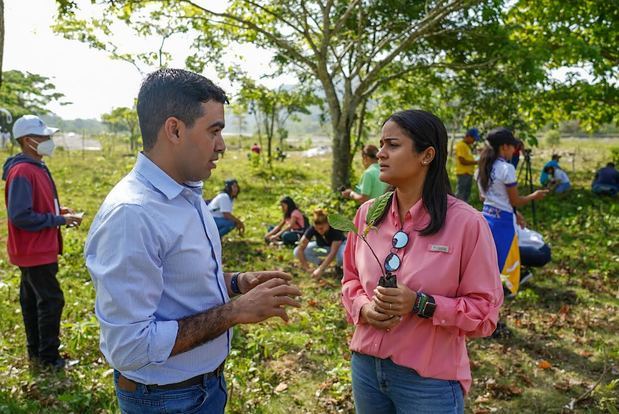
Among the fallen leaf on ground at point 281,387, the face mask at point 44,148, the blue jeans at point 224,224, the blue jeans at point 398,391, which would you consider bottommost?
the fallen leaf on ground at point 281,387

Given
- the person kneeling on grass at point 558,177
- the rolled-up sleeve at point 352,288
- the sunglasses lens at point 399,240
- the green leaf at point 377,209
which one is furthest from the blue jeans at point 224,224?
the person kneeling on grass at point 558,177

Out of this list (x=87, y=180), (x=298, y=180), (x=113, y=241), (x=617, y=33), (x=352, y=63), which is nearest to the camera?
(x=113, y=241)

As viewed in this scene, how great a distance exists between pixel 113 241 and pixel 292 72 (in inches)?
414

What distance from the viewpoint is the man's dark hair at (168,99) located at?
1648mm

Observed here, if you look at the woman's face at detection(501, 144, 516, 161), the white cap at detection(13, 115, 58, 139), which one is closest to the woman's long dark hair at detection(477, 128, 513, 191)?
the woman's face at detection(501, 144, 516, 161)

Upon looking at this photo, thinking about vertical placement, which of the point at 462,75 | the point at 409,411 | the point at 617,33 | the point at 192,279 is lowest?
the point at 409,411

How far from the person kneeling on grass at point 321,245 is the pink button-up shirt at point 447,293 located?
162 inches

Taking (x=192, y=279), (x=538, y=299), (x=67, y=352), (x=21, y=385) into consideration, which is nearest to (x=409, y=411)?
(x=192, y=279)

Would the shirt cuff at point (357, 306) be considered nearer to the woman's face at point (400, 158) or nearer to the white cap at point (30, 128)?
the woman's face at point (400, 158)

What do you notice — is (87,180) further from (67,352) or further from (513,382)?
(513,382)

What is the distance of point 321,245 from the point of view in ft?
22.4

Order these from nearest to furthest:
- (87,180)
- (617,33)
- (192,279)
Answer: (192,279) → (617,33) → (87,180)

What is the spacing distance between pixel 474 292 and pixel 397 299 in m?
0.34

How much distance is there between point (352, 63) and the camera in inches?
438
